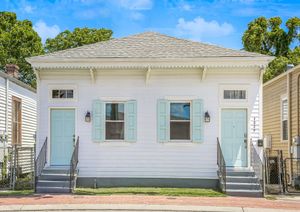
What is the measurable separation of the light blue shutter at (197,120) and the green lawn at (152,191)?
1.71 meters

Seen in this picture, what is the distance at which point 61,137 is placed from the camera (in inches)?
617

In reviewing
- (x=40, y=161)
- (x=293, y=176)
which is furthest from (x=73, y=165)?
(x=293, y=176)

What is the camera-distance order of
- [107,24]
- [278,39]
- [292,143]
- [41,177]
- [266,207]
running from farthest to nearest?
[107,24] < [278,39] < [292,143] < [41,177] < [266,207]

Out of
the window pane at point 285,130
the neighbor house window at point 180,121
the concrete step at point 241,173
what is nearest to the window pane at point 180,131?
the neighbor house window at point 180,121

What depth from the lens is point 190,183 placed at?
1531 cm

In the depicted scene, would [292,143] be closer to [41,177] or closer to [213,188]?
[213,188]

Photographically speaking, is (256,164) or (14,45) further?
(14,45)

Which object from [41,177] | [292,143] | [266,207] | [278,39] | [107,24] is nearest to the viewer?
[266,207]

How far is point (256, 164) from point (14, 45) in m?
23.9

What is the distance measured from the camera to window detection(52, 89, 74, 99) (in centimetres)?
1572

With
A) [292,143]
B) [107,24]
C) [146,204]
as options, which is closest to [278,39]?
[107,24]

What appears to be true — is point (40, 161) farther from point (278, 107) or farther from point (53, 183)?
point (278, 107)

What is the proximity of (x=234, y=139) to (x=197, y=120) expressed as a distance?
136 centimetres

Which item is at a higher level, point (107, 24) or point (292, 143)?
point (107, 24)
